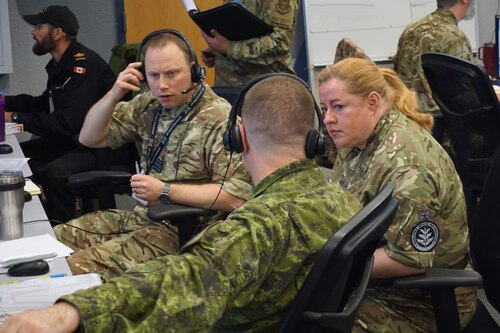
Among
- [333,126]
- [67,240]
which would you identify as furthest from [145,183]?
[333,126]

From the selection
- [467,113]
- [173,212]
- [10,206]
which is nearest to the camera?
[10,206]

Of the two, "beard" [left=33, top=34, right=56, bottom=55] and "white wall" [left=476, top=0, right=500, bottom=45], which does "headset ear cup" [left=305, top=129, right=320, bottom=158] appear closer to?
"beard" [left=33, top=34, right=56, bottom=55]

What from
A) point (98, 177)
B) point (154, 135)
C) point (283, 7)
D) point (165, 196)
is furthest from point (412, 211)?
point (283, 7)

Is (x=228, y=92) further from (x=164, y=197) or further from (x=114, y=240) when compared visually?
(x=114, y=240)

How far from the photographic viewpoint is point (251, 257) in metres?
1.31

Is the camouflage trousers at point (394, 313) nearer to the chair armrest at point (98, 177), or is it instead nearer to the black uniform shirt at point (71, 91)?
the chair armrest at point (98, 177)

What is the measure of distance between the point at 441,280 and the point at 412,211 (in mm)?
183

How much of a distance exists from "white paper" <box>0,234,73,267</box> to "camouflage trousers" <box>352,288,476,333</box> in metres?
0.74

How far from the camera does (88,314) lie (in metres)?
1.15

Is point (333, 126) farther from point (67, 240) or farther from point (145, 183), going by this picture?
point (67, 240)

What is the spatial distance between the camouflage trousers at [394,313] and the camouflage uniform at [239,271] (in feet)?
1.54

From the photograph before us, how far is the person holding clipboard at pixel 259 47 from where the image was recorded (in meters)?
3.41

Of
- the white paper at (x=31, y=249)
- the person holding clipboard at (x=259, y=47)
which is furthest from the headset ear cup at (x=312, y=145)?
the person holding clipboard at (x=259, y=47)

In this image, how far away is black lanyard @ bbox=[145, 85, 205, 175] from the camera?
265 cm
